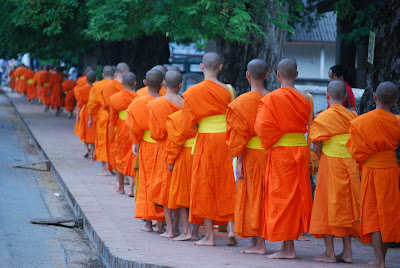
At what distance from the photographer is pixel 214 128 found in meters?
7.82

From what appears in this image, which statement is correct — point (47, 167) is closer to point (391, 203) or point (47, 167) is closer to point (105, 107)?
point (105, 107)

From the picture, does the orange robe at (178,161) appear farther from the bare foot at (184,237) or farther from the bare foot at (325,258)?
the bare foot at (325,258)

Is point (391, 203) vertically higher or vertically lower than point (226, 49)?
lower

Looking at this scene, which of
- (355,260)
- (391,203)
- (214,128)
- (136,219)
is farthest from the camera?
(136,219)

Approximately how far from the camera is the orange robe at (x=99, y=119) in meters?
13.1

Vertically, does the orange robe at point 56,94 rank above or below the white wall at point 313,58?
below

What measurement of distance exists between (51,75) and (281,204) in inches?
889

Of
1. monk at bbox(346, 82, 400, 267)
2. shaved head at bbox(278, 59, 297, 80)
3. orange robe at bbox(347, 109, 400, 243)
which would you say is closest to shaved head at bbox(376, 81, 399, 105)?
monk at bbox(346, 82, 400, 267)

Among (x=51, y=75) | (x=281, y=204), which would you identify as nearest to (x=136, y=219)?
(x=281, y=204)

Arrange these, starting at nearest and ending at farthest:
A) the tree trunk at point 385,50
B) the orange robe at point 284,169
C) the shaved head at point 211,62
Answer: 1. the orange robe at point 284,169
2. the shaved head at point 211,62
3. the tree trunk at point 385,50

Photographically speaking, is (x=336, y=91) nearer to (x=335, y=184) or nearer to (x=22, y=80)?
(x=335, y=184)

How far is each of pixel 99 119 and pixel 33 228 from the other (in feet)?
13.5

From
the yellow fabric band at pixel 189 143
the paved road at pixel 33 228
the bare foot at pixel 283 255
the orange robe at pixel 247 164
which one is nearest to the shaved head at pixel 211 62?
the orange robe at pixel 247 164

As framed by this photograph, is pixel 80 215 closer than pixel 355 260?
No
